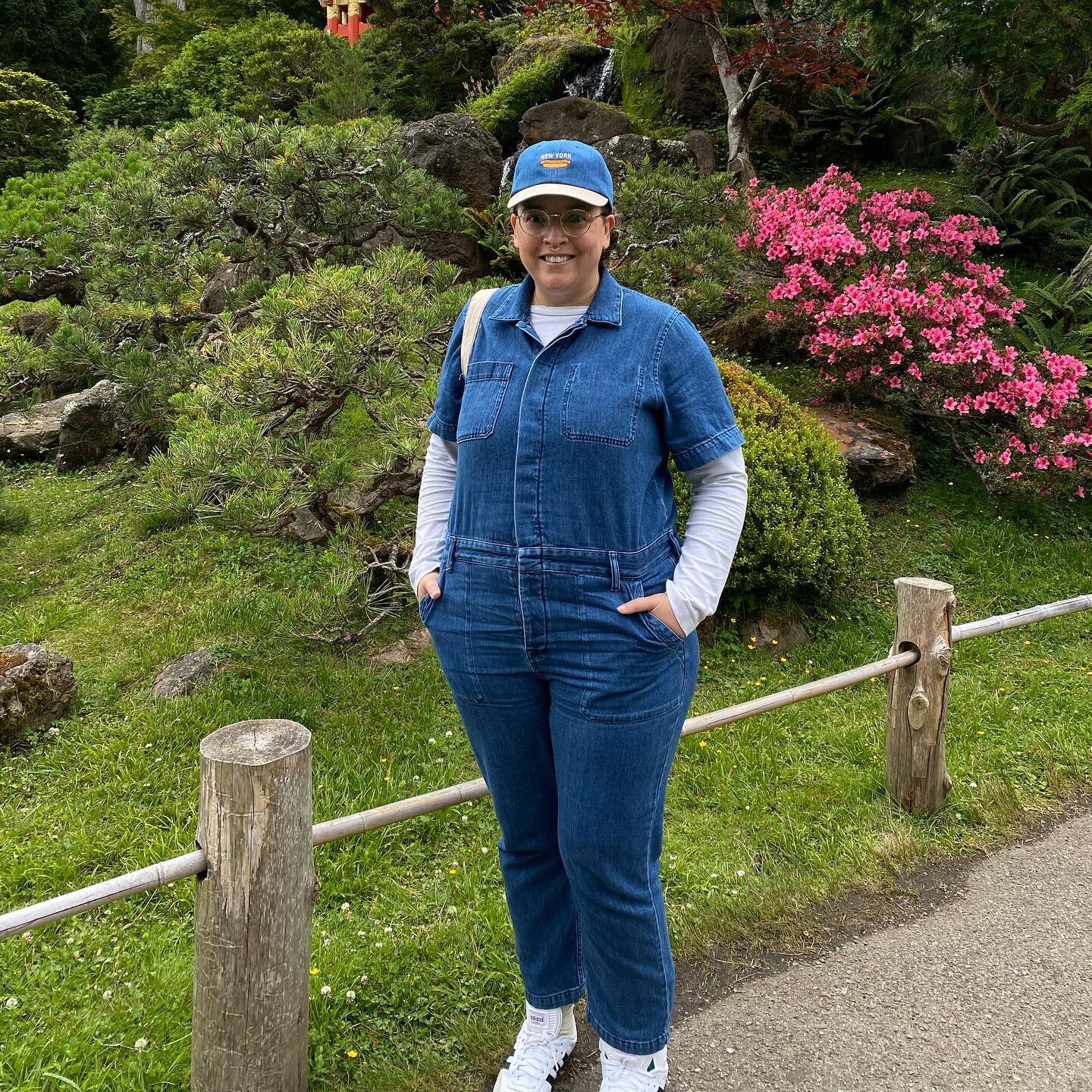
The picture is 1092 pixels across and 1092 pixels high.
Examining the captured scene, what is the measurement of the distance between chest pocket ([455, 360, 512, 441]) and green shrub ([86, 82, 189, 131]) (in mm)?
17372

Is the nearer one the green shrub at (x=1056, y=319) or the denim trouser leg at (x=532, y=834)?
the denim trouser leg at (x=532, y=834)

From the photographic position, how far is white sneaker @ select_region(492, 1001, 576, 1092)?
2.11m

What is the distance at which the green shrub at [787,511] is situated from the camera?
4.59m

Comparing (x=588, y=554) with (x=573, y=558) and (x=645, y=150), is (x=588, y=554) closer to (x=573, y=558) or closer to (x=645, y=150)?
(x=573, y=558)

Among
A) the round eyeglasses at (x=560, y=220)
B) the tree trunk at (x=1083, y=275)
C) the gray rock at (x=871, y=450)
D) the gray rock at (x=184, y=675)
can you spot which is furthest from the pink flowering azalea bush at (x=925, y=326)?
the round eyeglasses at (x=560, y=220)

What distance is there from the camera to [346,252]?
235 inches

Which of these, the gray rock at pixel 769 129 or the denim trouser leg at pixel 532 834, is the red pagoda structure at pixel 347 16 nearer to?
the gray rock at pixel 769 129

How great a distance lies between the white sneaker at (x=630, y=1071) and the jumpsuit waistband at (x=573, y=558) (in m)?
1.07

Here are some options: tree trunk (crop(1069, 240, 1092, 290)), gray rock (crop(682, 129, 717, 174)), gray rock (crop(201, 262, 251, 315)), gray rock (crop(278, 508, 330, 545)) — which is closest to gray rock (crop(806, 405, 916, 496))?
tree trunk (crop(1069, 240, 1092, 290))

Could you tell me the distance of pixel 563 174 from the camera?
5.49 feet

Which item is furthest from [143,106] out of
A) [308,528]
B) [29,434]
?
[308,528]

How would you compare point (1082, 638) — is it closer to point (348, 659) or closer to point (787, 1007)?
point (787, 1007)

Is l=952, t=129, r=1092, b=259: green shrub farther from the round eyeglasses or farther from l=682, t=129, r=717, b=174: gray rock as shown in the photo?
the round eyeglasses

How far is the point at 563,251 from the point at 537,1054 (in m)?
1.80
